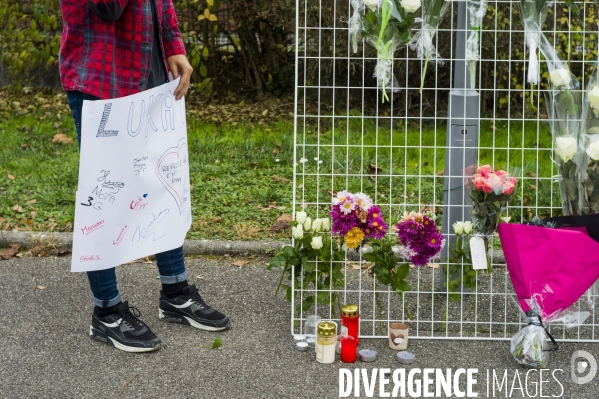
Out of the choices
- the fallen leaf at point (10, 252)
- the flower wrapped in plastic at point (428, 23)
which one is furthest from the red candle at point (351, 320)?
the fallen leaf at point (10, 252)

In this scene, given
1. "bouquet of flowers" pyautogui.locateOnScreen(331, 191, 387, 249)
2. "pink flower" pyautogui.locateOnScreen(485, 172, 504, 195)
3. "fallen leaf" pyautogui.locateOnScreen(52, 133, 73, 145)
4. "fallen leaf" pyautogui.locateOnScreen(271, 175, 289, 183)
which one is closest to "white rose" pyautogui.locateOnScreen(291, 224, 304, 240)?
"bouquet of flowers" pyautogui.locateOnScreen(331, 191, 387, 249)

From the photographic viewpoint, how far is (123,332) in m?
3.46

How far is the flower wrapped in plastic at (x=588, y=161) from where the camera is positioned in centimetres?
328

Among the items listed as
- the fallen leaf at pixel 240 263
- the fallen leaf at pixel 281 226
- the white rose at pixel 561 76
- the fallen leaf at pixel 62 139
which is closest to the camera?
the white rose at pixel 561 76

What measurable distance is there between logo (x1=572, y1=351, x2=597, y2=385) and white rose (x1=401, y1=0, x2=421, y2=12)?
1.55 metres

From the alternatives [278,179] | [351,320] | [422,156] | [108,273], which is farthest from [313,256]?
[422,156]

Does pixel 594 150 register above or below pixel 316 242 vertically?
above

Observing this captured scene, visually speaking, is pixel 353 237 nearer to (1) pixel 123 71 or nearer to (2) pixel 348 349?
(2) pixel 348 349

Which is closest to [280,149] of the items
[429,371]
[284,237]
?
[284,237]

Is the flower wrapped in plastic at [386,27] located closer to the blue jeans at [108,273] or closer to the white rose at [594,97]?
the white rose at [594,97]

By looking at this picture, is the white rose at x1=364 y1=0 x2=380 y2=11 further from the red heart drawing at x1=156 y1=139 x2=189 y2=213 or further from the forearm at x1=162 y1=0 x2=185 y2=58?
the red heart drawing at x1=156 y1=139 x2=189 y2=213

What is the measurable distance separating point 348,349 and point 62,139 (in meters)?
4.54

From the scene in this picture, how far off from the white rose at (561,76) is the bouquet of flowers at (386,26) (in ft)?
1.98

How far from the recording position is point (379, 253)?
139 inches
